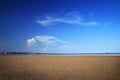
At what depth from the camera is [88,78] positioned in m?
16.1

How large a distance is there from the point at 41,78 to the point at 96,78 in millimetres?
4576

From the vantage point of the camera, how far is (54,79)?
1560 cm

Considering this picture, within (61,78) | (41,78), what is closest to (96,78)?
(61,78)

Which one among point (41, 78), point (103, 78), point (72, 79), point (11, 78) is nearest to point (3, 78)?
point (11, 78)

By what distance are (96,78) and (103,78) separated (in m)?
0.57

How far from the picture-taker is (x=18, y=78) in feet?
51.6

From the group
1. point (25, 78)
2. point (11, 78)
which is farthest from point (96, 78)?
point (11, 78)

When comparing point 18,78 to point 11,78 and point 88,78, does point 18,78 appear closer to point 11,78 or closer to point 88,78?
point 11,78

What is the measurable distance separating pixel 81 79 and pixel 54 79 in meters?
2.18

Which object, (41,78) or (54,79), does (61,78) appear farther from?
(41,78)

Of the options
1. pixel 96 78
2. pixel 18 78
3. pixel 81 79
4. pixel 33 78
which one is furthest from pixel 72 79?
pixel 18 78

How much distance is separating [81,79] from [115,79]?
8.86 feet

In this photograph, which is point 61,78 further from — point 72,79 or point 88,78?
point 88,78

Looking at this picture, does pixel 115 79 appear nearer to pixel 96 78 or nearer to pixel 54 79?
pixel 96 78
